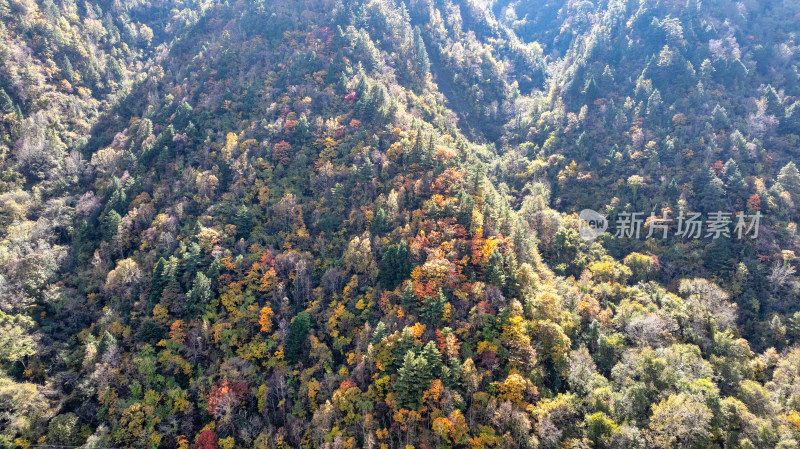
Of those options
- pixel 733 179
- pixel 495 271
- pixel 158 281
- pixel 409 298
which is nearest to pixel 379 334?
pixel 409 298

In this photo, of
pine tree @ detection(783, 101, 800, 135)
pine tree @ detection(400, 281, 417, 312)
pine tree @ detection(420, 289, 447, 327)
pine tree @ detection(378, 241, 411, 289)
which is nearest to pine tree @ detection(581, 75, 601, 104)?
pine tree @ detection(783, 101, 800, 135)

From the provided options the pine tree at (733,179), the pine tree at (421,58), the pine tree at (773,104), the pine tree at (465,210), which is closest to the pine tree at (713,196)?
the pine tree at (733,179)

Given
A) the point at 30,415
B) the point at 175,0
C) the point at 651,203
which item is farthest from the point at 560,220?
the point at 175,0

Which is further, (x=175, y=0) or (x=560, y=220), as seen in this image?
(x=175, y=0)

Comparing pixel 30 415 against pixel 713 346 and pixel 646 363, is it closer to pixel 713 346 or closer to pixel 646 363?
pixel 646 363

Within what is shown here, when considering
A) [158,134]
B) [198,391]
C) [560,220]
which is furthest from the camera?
[158,134]

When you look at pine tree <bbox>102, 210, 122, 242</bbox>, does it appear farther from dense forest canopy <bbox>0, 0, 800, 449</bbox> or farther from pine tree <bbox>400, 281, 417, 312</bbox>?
pine tree <bbox>400, 281, 417, 312</bbox>

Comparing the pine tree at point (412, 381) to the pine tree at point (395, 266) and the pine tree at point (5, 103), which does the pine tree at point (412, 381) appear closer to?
the pine tree at point (395, 266)

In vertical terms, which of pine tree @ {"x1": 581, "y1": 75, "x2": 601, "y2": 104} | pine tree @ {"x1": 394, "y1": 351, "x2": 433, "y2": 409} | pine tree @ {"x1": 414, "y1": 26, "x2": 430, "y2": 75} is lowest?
pine tree @ {"x1": 394, "y1": 351, "x2": 433, "y2": 409}

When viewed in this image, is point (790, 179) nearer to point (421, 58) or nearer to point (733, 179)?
point (733, 179)
